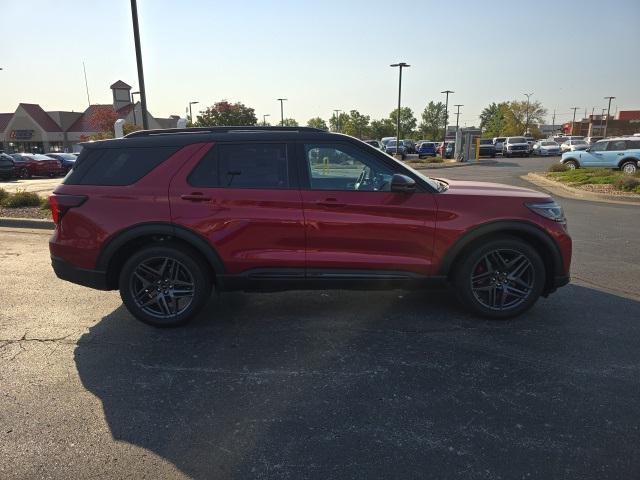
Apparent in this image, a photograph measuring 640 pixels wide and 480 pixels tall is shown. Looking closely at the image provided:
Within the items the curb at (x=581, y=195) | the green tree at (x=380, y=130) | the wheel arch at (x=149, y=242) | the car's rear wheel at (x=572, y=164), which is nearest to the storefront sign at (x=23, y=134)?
the green tree at (x=380, y=130)

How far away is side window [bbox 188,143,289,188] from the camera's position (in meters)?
4.22

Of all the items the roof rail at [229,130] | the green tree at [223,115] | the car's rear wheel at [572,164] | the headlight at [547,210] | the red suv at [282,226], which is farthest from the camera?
the green tree at [223,115]

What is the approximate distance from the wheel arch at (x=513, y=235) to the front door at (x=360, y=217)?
8.5 inches

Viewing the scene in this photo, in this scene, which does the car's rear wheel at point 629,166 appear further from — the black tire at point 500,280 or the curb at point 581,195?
the black tire at point 500,280

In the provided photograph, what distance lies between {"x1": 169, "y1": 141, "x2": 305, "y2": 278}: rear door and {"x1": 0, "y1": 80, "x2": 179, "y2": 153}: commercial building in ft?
209

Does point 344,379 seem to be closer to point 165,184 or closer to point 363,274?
point 363,274

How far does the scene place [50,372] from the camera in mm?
3604

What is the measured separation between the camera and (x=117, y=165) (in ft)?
14.2

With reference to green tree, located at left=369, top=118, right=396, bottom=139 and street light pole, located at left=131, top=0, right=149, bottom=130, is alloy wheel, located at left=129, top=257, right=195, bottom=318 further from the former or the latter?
green tree, located at left=369, top=118, right=396, bottom=139

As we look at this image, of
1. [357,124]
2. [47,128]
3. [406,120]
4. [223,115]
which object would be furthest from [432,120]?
[47,128]

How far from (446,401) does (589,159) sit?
21.5 m

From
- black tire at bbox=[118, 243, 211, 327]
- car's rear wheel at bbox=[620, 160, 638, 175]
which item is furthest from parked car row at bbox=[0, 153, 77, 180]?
car's rear wheel at bbox=[620, 160, 638, 175]

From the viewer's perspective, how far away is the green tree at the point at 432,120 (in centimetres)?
9731

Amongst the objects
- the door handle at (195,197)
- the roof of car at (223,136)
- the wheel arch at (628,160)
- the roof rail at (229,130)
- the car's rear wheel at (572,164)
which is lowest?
the car's rear wheel at (572,164)
